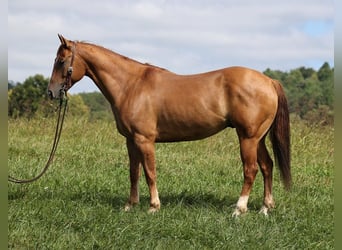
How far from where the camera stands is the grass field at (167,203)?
16.2ft

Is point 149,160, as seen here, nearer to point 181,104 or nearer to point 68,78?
point 181,104

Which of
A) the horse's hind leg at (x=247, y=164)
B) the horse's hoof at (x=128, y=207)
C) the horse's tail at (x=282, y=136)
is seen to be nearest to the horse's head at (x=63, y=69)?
the horse's hoof at (x=128, y=207)

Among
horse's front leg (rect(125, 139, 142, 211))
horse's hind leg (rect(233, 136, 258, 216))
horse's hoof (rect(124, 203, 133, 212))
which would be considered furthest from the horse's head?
horse's hind leg (rect(233, 136, 258, 216))

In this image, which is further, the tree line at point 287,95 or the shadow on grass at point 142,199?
the tree line at point 287,95

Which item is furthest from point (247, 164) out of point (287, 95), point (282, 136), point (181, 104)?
point (287, 95)

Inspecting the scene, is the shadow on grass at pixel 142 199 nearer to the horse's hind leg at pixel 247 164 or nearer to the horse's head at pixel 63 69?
the horse's hind leg at pixel 247 164

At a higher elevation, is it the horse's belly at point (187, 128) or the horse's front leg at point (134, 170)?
the horse's belly at point (187, 128)

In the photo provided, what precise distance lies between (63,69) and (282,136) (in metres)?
2.92

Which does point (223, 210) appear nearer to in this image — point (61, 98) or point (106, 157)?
point (61, 98)

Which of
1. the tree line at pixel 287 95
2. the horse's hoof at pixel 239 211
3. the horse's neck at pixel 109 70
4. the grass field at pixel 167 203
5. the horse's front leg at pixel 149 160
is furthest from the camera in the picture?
the tree line at pixel 287 95

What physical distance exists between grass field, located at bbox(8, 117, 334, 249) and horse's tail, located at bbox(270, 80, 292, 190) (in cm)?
47

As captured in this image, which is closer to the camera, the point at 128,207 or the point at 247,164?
the point at 247,164

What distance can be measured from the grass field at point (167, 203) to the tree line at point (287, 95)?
4.11 feet

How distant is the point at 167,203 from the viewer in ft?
21.1
